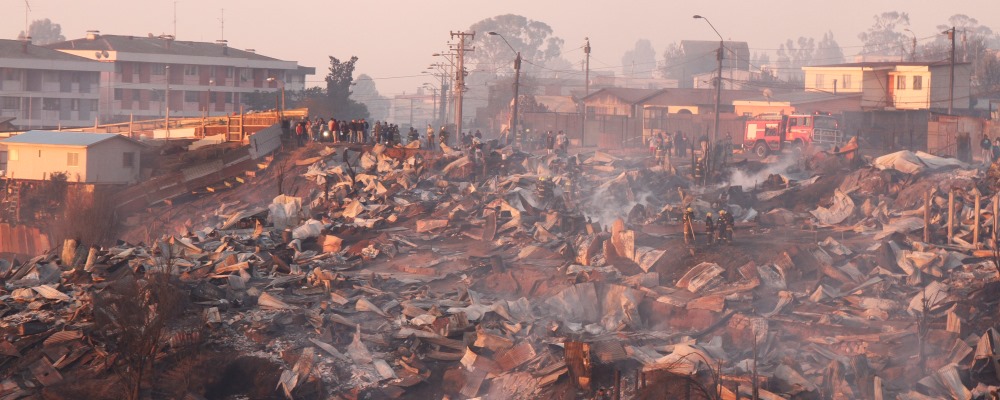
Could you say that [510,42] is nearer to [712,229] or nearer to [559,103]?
[559,103]

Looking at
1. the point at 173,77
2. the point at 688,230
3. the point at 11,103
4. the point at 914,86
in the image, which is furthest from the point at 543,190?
the point at 11,103

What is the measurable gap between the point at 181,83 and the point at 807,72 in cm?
3876

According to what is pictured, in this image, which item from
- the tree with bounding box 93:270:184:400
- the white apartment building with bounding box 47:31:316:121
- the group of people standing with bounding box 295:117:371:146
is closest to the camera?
the tree with bounding box 93:270:184:400

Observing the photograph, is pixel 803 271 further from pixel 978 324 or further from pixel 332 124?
pixel 332 124

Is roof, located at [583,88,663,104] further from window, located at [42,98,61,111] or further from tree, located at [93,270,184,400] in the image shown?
tree, located at [93,270,184,400]

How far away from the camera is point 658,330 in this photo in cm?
1722

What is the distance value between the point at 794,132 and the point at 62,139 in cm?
2630

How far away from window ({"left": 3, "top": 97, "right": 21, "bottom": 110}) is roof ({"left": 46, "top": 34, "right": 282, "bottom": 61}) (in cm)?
635

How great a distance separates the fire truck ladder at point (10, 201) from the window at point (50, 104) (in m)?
26.1

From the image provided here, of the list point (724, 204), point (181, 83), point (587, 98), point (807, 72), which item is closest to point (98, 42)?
point (181, 83)

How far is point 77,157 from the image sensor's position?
3253 centimetres

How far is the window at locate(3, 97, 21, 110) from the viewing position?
55.7 m

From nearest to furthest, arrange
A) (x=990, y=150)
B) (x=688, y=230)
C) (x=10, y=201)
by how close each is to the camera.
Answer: (x=688, y=230) → (x=990, y=150) → (x=10, y=201)

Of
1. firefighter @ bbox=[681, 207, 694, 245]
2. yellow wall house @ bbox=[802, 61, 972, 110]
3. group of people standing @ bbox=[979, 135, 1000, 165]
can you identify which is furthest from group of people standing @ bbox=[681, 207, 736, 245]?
yellow wall house @ bbox=[802, 61, 972, 110]
